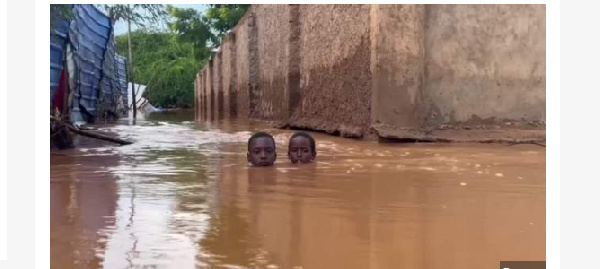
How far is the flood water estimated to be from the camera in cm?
190

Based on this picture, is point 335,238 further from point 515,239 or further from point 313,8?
point 313,8

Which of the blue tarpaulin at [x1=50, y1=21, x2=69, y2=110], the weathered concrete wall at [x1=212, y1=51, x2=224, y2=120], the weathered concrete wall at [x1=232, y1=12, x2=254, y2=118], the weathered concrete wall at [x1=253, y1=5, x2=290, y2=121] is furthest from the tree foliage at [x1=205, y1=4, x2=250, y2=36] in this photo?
the blue tarpaulin at [x1=50, y1=21, x2=69, y2=110]

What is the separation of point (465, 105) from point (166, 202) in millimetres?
4311

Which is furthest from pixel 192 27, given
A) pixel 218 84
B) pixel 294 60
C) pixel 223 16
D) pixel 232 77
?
pixel 294 60

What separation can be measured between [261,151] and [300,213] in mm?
1692

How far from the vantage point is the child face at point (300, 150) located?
4355 mm

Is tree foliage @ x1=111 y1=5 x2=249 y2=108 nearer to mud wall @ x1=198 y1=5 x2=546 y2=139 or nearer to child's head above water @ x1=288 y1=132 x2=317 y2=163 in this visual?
mud wall @ x1=198 y1=5 x2=546 y2=139

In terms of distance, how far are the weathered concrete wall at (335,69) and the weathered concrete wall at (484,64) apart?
2.31ft

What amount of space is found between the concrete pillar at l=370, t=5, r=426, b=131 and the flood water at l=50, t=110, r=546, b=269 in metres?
1.50

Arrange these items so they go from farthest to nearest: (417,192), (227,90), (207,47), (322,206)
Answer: (207,47) → (227,90) → (417,192) → (322,206)

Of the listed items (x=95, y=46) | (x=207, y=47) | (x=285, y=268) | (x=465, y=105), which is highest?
(x=207, y=47)

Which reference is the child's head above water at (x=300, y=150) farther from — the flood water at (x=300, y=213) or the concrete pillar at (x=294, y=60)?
the concrete pillar at (x=294, y=60)

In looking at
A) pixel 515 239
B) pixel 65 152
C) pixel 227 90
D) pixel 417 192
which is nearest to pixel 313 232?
pixel 515 239

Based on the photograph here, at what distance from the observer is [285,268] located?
178 cm
